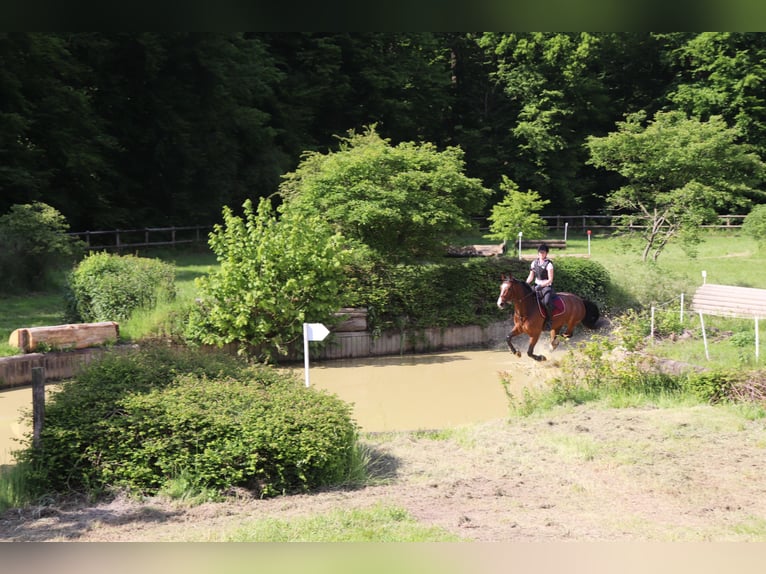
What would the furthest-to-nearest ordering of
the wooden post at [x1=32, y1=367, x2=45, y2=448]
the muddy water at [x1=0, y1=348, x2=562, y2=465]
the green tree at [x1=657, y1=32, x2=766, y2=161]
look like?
the green tree at [x1=657, y1=32, x2=766, y2=161], the muddy water at [x1=0, y1=348, x2=562, y2=465], the wooden post at [x1=32, y1=367, x2=45, y2=448]

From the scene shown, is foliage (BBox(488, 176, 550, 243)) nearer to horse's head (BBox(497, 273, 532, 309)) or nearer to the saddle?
the saddle

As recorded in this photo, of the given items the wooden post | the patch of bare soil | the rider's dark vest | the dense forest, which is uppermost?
the dense forest

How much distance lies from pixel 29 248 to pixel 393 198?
29.5ft

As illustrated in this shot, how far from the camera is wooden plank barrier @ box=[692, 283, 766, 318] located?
15367 mm

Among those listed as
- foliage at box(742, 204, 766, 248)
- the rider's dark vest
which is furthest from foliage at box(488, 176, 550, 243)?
the rider's dark vest

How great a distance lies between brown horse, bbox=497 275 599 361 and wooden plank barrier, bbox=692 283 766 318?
81.9 inches

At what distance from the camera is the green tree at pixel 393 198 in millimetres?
16875

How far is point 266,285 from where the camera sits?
1452 cm

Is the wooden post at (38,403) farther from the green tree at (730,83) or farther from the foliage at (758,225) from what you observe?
the green tree at (730,83)

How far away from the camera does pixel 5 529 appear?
5.68 metres

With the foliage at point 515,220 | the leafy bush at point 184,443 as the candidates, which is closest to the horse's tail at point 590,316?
the leafy bush at point 184,443

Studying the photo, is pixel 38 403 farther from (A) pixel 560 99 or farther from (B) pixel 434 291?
(A) pixel 560 99

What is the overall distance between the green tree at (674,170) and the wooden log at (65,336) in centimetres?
1503

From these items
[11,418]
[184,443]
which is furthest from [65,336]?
[184,443]
